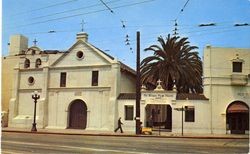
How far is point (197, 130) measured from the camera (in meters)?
27.2

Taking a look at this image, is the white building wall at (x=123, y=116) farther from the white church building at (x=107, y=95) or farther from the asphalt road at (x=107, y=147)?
the asphalt road at (x=107, y=147)

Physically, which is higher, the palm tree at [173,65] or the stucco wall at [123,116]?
the palm tree at [173,65]

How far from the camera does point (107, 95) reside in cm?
2958

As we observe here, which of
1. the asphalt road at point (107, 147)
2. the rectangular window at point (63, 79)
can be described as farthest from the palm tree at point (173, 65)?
the asphalt road at point (107, 147)

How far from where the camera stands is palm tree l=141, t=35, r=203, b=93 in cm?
2909

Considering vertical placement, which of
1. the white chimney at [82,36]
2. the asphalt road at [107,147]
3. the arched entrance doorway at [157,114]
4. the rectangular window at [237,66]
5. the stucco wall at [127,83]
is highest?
the white chimney at [82,36]

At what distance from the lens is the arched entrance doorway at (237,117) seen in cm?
2524

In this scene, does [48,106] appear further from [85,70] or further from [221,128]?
[221,128]

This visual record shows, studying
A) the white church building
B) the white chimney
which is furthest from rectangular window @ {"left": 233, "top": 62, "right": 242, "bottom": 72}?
the white chimney

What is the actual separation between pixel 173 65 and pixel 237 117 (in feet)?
19.5

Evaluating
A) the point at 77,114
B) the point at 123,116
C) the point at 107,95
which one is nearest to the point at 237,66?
the point at 123,116

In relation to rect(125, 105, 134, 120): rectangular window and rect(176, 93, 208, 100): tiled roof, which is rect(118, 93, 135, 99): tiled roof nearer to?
rect(125, 105, 134, 120): rectangular window

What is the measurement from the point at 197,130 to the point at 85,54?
1032 cm

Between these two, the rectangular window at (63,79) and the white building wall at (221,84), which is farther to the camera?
the rectangular window at (63,79)
